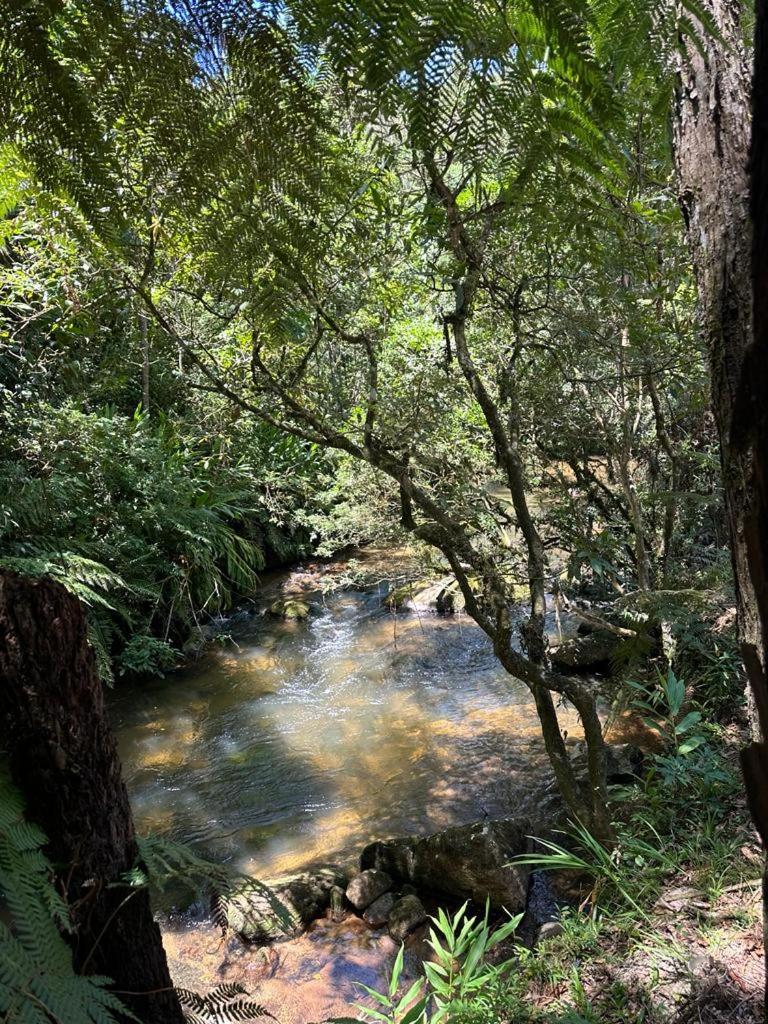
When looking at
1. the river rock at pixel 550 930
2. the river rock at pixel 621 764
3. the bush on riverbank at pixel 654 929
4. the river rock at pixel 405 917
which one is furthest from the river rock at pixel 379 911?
the river rock at pixel 621 764

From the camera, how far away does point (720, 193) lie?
1.61 meters

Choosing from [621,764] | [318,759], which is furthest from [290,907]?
[621,764]

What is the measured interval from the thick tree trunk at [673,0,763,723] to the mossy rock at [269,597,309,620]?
21.7 ft

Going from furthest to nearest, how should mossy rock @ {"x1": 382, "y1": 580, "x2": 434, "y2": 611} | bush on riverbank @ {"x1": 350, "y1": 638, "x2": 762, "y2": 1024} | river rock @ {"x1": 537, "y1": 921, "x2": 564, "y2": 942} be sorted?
mossy rock @ {"x1": 382, "y1": 580, "x2": 434, "y2": 611} < river rock @ {"x1": 537, "y1": 921, "x2": 564, "y2": 942} < bush on riverbank @ {"x1": 350, "y1": 638, "x2": 762, "y2": 1024}

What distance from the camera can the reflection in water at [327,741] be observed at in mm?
4383

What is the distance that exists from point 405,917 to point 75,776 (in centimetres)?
252

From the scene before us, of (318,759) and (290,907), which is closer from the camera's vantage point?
(290,907)

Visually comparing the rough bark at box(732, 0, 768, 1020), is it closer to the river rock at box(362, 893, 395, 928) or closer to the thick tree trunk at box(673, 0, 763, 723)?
the thick tree trunk at box(673, 0, 763, 723)

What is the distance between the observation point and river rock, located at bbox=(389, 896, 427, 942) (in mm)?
3350

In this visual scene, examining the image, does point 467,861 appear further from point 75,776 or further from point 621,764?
point 75,776

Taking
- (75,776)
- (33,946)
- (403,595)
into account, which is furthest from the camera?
(403,595)

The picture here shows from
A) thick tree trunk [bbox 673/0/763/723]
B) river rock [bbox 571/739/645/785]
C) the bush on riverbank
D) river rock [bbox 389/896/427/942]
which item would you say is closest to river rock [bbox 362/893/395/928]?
river rock [bbox 389/896/427/942]

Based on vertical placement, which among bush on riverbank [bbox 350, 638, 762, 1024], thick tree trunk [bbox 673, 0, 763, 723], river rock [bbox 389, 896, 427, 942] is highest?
thick tree trunk [bbox 673, 0, 763, 723]

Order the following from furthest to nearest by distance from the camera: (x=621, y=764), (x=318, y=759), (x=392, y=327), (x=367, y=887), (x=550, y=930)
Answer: (x=318, y=759), (x=392, y=327), (x=621, y=764), (x=367, y=887), (x=550, y=930)
